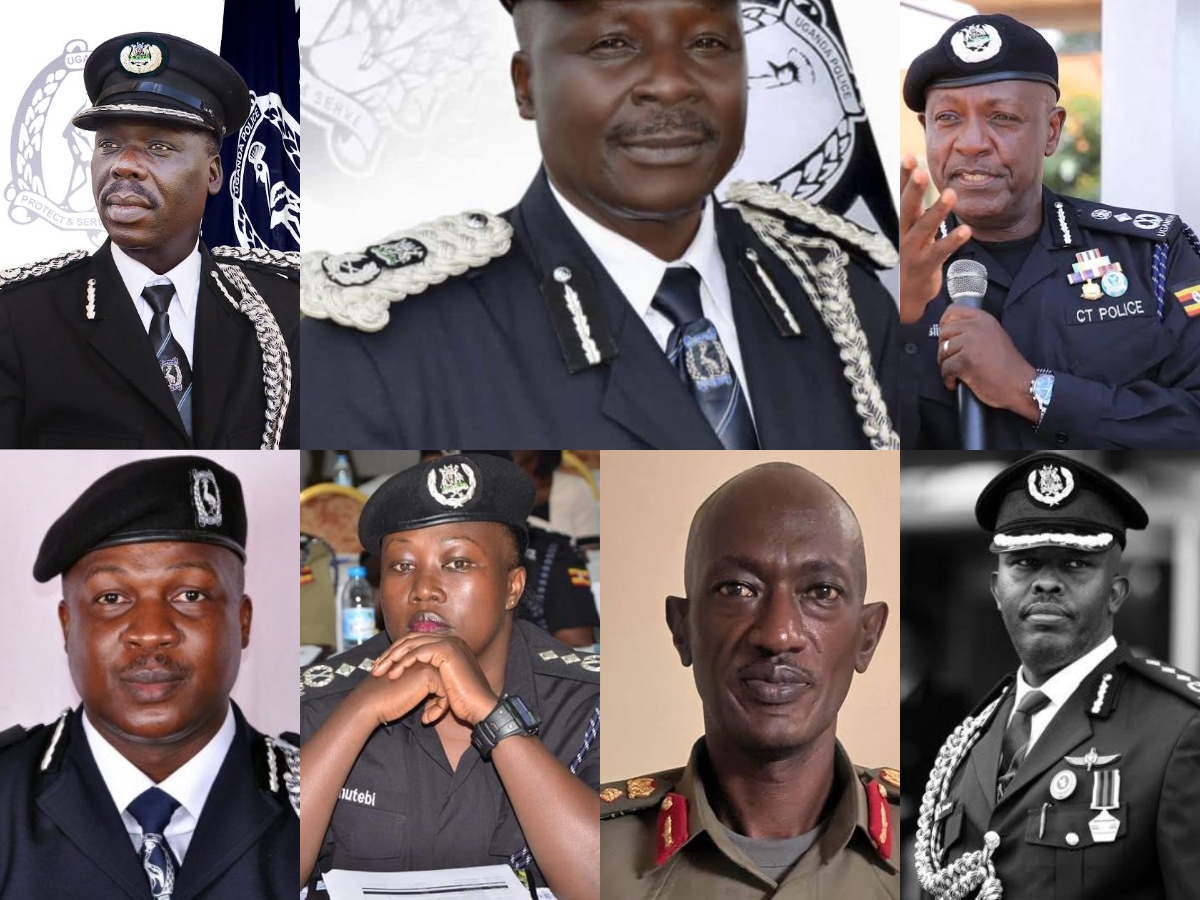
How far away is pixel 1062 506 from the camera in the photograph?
12.6ft

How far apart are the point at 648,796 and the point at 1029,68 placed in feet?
7.24

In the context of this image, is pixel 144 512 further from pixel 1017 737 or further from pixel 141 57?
pixel 1017 737

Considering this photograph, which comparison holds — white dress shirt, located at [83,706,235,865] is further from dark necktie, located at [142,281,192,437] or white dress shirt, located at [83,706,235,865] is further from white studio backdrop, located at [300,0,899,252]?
white studio backdrop, located at [300,0,899,252]

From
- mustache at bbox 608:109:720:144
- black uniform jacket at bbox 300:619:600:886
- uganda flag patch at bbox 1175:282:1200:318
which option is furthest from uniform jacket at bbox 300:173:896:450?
uganda flag patch at bbox 1175:282:1200:318

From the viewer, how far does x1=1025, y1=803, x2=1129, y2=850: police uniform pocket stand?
3.71 metres

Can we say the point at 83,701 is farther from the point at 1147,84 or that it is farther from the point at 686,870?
the point at 1147,84

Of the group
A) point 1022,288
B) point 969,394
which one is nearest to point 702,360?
point 969,394

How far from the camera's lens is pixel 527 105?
3.74m

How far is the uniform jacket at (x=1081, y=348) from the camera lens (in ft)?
12.7

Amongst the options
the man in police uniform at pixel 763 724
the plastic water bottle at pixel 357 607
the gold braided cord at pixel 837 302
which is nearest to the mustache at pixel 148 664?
the plastic water bottle at pixel 357 607

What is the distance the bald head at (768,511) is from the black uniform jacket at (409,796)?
584mm

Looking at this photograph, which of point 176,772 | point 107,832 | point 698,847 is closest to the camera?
point 107,832

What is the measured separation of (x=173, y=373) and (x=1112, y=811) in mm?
2686

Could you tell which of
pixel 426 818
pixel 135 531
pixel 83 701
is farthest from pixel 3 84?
pixel 426 818
